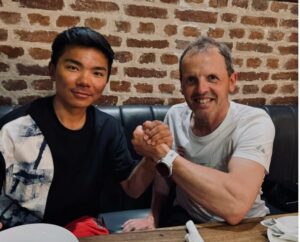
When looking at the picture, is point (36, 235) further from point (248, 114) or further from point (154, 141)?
point (248, 114)

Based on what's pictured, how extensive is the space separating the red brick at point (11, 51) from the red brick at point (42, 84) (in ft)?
0.57

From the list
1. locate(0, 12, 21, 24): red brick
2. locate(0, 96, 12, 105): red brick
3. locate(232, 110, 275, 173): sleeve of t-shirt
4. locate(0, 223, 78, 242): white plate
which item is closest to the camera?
locate(0, 223, 78, 242): white plate

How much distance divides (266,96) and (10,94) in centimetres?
175

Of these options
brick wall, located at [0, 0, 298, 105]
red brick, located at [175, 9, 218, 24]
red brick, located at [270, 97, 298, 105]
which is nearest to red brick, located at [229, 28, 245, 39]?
brick wall, located at [0, 0, 298, 105]

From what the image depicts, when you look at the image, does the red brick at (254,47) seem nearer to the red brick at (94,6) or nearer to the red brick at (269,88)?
the red brick at (269,88)

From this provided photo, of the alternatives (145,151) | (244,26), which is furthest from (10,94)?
(244,26)

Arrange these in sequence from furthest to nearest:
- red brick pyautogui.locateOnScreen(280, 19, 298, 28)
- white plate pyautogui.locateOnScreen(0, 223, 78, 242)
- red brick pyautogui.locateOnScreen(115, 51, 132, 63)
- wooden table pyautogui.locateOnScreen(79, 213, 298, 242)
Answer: red brick pyautogui.locateOnScreen(280, 19, 298, 28)
red brick pyautogui.locateOnScreen(115, 51, 132, 63)
wooden table pyautogui.locateOnScreen(79, 213, 298, 242)
white plate pyautogui.locateOnScreen(0, 223, 78, 242)

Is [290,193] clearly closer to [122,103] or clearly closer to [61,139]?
[122,103]

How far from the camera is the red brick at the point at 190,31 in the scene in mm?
2089

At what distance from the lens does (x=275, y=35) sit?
7.57 feet

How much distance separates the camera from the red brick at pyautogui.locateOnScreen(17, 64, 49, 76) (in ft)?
6.02

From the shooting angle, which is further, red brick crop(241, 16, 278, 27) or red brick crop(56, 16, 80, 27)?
red brick crop(241, 16, 278, 27)

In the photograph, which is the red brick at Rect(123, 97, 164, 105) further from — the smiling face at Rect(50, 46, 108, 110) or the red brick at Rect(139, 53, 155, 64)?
the smiling face at Rect(50, 46, 108, 110)

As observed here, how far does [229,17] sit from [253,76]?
45cm
